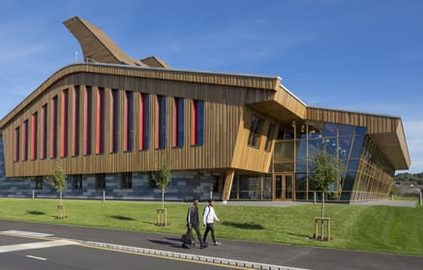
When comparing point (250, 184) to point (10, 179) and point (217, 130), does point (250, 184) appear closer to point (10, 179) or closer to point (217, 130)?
point (217, 130)

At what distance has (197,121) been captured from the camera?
3994cm

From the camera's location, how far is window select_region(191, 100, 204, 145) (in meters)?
39.7

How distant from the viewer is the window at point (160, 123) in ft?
139

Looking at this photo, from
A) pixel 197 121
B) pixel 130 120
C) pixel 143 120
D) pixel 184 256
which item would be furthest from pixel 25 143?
pixel 184 256

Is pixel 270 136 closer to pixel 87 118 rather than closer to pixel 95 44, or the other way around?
pixel 87 118

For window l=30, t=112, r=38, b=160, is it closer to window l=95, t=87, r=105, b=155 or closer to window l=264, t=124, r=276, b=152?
window l=95, t=87, r=105, b=155

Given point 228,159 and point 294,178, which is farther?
point 294,178

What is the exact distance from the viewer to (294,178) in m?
41.2

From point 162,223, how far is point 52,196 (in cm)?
3220

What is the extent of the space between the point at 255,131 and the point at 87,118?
17.7 m

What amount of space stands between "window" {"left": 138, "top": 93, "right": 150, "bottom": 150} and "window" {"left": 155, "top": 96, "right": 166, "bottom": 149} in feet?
4.32

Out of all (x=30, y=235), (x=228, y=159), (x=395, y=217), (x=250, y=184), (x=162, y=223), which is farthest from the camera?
(x=250, y=184)

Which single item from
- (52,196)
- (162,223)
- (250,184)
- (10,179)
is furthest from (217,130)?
(10,179)

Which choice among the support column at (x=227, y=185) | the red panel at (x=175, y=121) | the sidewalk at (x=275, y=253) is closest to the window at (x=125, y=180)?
the red panel at (x=175, y=121)
